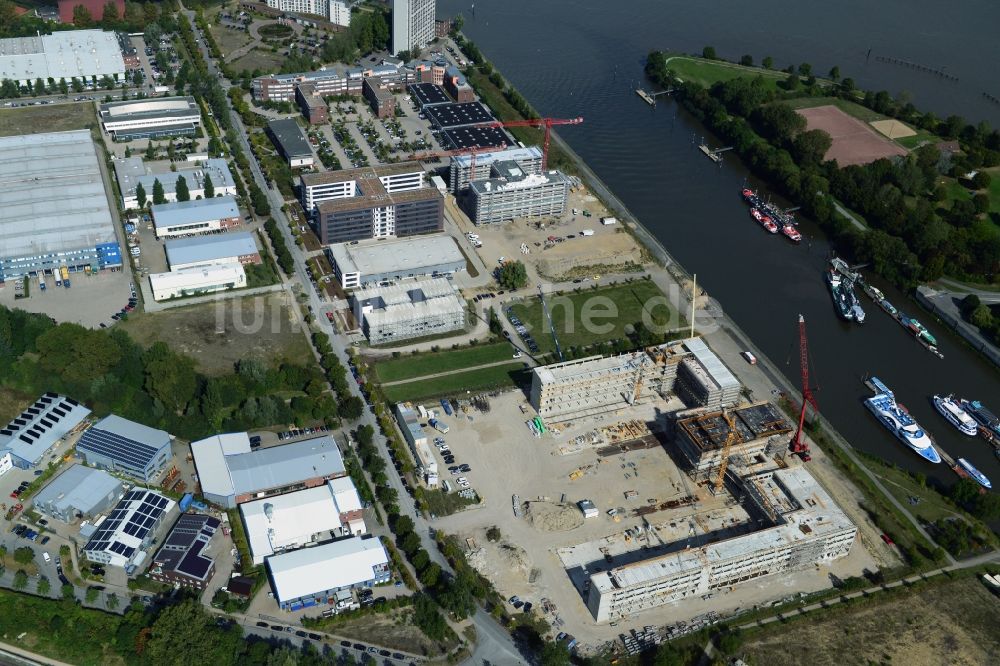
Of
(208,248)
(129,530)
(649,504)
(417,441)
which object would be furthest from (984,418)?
(208,248)

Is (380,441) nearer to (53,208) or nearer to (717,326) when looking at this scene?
(717,326)

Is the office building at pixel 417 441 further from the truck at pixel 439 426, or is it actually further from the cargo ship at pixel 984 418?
the cargo ship at pixel 984 418

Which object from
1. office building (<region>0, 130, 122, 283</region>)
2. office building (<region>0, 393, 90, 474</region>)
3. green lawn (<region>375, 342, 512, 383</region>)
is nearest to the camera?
office building (<region>0, 393, 90, 474</region>)

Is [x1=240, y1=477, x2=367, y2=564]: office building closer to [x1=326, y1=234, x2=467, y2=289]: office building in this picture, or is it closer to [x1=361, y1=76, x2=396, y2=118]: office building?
[x1=326, y1=234, x2=467, y2=289]: office building

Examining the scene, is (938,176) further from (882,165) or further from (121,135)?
(121,135)

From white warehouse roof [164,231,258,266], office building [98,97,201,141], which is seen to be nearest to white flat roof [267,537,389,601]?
white warehouse roof [164,231,258,266]

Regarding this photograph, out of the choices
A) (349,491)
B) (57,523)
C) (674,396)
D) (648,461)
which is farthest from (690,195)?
(57,523)
